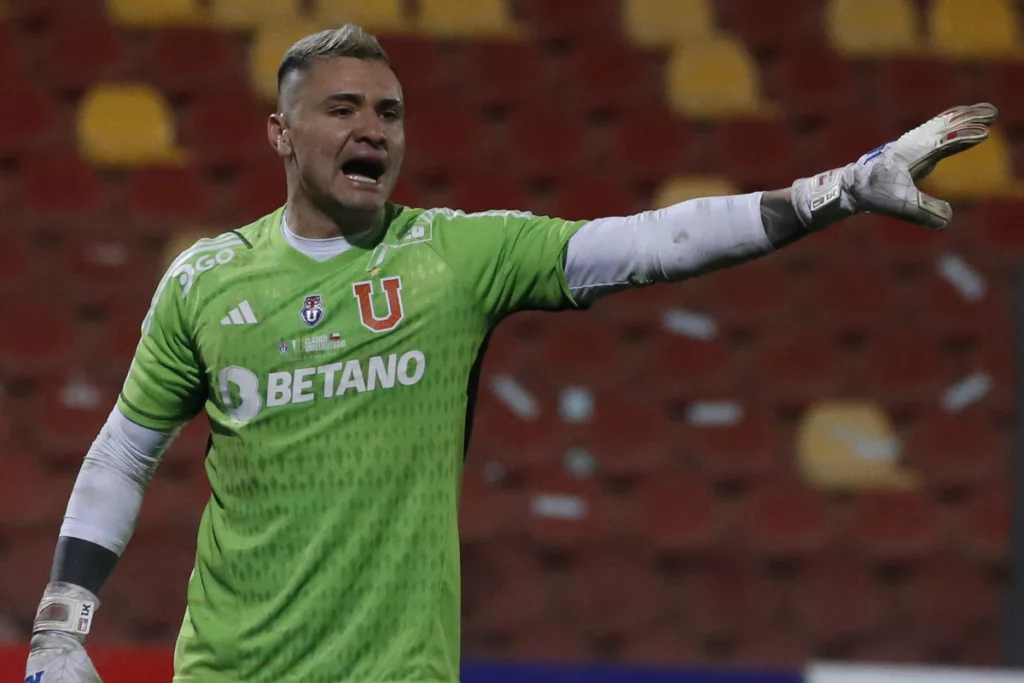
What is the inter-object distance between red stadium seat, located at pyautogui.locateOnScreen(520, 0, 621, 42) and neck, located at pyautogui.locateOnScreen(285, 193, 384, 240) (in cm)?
213

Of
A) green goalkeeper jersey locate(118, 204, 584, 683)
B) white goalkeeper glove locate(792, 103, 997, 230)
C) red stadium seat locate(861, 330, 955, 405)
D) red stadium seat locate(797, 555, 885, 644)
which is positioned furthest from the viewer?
red stadium seat locate(861, 330, 955, 405)

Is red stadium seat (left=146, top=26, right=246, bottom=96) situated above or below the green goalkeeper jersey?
above

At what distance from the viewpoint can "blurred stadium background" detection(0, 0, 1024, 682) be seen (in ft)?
11.6

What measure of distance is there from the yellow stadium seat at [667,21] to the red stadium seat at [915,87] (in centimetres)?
47

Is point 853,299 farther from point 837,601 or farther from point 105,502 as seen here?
point 105,502

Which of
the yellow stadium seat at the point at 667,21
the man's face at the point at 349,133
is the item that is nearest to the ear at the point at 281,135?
the man's face at the point at 349,133

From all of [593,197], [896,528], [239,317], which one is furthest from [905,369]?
[239,317]

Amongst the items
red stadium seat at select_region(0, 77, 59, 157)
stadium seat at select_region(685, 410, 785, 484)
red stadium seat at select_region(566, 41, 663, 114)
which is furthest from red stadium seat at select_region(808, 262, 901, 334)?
red stadium seat at select_region(0, 77, 59, 157)

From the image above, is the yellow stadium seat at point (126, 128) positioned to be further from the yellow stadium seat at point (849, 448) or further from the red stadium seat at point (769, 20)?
the yellow stadium seat at point (849, 448)

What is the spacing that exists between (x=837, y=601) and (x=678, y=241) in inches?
82.6

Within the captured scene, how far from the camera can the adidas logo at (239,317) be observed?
5.84 feet

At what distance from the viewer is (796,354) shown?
367cm

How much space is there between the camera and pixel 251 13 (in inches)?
154

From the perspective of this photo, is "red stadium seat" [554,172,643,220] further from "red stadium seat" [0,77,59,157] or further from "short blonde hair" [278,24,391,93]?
"short blonde hair" [278,24,391,93]
